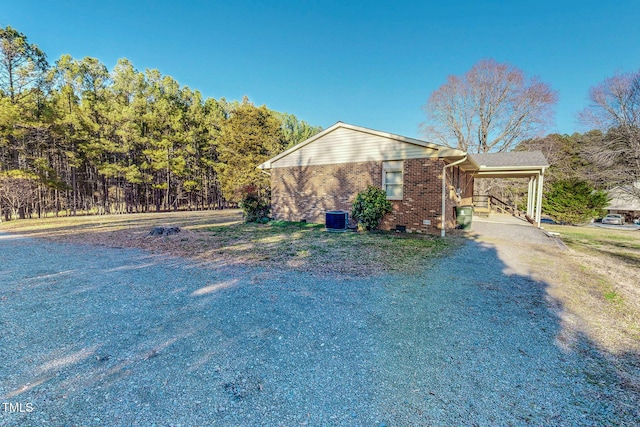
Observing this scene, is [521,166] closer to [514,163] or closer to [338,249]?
Answer: [514,163]

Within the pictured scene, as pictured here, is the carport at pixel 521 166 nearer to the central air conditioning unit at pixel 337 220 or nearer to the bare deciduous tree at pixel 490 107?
the central air conditioning unit at pixel 337 220

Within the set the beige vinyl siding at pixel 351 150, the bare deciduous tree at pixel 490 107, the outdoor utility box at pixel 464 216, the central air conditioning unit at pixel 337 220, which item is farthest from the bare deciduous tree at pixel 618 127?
the central air conditioning unit at pixel 337 220

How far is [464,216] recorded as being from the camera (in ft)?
36.7

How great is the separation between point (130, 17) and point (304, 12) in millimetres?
7923

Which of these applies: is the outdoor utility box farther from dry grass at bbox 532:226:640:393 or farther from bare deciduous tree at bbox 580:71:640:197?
bare deciduous tree at bbox 580:71:640:197

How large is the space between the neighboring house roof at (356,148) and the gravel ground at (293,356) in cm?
600

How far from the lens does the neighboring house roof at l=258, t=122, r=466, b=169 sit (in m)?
9.77

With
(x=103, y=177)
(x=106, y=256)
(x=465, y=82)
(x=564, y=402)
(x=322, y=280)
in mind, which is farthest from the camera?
(x=465, y=82)

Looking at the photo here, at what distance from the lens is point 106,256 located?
6.82m

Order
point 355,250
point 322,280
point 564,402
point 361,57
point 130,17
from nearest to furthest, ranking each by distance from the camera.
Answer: point 564,402
point 322,280
point 355,250
point 130,17
point 361,57

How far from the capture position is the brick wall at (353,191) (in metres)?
9.76

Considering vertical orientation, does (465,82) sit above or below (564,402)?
above

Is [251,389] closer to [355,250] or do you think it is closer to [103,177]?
[355,250]

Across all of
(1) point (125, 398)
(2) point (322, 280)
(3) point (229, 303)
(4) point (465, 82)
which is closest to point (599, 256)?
(2) point (322, 280)
